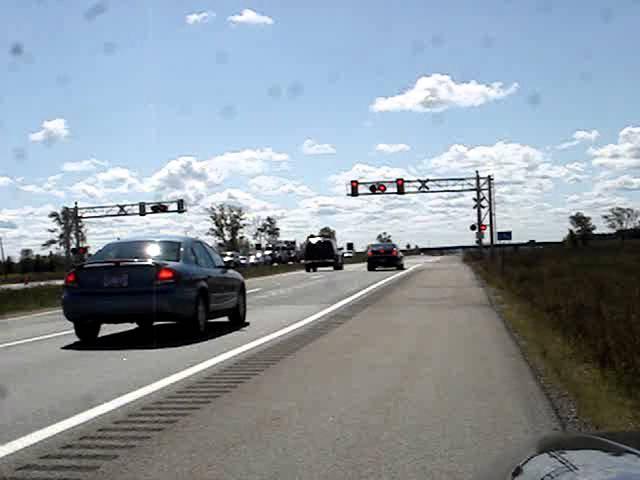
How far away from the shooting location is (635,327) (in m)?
13.1

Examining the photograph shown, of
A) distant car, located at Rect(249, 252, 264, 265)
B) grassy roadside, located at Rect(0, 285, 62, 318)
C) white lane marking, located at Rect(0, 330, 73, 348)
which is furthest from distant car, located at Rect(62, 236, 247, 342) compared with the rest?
distant car, located at Rect(249, 252, 264, 265)

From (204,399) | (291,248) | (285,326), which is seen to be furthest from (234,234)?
(204,399)

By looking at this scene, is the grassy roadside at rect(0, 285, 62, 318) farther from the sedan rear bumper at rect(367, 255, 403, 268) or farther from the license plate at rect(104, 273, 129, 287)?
the sedan rear bumper at rect(367, 255, 403, 268)

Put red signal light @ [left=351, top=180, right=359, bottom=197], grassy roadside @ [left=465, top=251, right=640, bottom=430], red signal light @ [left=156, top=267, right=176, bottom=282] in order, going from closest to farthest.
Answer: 1. grassy roadside @ [left=465, top=251, right=640, bottom=430]
2. red signal light @ [left=156, top=267, right=176, bottom=282]
3. red signal light @ [left=351, top=180, right=359, bottom=197]

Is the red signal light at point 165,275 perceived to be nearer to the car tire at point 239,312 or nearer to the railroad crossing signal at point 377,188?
the car tire at point 239,312

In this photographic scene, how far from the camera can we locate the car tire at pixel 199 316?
13.7 meters

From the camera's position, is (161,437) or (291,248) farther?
(291,248)

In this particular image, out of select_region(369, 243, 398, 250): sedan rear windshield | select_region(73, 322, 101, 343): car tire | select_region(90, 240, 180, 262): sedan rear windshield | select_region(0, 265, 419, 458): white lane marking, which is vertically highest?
select_region(369, 243, 398, 250): sedan rear windshield

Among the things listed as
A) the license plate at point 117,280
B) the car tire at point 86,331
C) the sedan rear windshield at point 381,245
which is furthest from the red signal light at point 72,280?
the sedan rear windshield at point 381,245

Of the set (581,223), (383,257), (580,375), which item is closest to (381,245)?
(383,257)

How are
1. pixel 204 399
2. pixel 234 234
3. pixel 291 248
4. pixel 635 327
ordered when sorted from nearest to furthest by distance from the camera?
pixel 204 399
pixel 635 327
pixel 291 248
pixel 234 234

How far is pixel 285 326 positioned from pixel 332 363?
5540mm

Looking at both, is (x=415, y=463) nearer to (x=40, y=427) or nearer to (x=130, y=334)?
(x=40, y=427)

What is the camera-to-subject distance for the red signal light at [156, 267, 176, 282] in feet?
42.9
